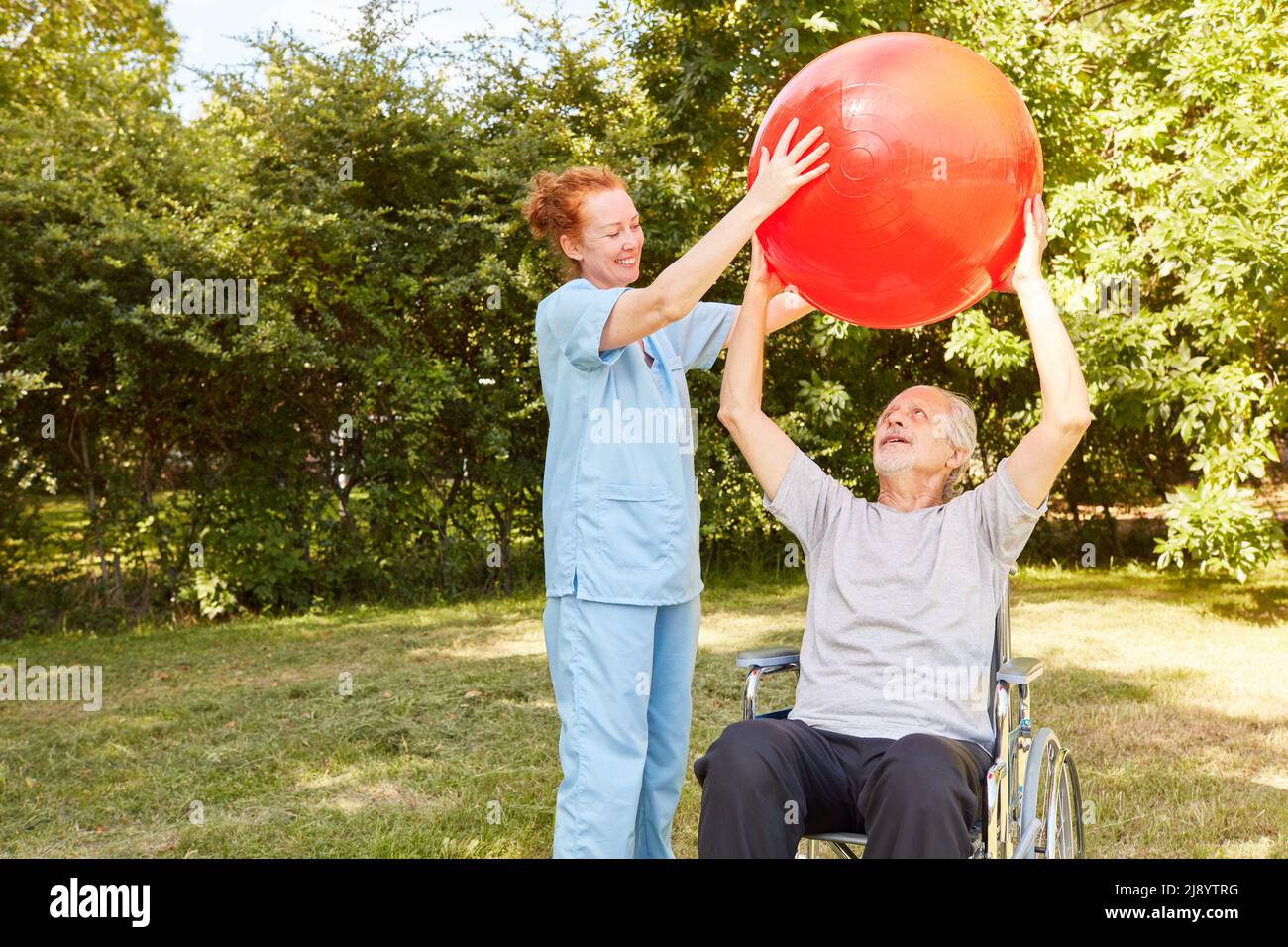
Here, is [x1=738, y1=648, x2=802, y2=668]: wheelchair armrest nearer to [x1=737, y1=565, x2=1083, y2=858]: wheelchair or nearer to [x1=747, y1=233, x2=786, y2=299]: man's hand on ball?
[x1=737, y1=565, x2=1083, y2=858]: wheelchair

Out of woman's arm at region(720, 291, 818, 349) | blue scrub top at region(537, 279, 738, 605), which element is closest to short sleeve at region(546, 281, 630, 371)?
blue scrub top at region(537, 279, 738, 605)

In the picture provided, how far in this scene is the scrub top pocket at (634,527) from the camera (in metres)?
2.40

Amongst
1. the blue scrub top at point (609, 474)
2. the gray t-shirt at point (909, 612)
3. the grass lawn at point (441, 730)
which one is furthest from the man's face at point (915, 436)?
the grass lawn at point (441, 730)

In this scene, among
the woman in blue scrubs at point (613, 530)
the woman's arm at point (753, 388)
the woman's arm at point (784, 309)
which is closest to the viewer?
the woman in blue scrubs at point (613, 530)

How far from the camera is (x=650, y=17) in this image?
7641 mm

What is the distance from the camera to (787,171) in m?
2.20

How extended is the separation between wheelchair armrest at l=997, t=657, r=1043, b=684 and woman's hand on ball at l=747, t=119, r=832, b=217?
1004 millimetres

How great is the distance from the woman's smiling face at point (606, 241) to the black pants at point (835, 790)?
3.12 ft

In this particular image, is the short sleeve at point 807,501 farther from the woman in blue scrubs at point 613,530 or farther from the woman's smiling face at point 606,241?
the woman's smiling face at point 606,241

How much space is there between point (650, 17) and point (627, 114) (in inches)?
23.8

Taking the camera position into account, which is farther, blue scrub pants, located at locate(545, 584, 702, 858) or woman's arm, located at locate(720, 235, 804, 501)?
woman's arm, located at locate(720, 235, 804, 501)

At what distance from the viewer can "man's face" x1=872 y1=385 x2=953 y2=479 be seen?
A: 264cm

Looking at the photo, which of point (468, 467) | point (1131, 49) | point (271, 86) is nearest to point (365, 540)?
point (468, 467)

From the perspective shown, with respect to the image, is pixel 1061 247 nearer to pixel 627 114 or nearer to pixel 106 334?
pixel 627 114
